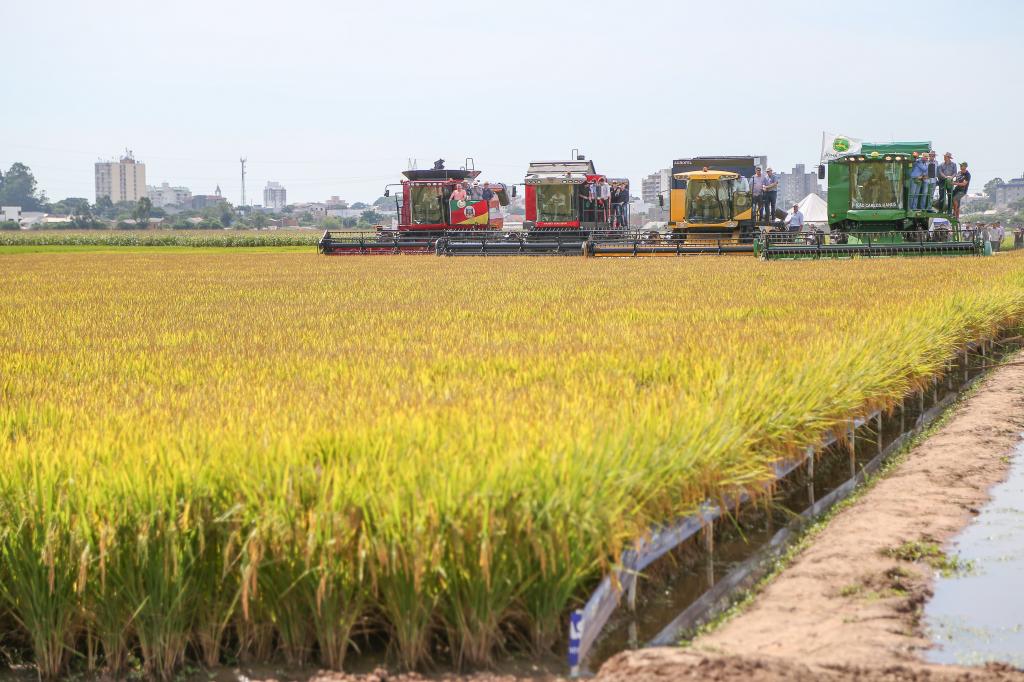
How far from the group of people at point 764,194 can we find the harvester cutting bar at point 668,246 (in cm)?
125

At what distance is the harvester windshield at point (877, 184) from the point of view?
32.6m

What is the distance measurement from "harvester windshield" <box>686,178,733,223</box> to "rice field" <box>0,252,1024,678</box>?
88.2 feet

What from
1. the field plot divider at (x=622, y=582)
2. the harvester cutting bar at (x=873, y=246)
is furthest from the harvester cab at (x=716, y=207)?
the field plot divider at (x=622, y=582)

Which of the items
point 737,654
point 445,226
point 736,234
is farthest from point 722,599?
point 445,226

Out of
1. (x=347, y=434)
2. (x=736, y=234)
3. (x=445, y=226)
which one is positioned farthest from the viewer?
(x=445, y=226)

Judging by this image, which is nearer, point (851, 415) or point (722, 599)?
point (722, 599)

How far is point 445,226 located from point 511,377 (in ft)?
118

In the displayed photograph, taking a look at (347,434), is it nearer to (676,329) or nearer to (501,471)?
(501,471)

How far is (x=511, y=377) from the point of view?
26.7 ft

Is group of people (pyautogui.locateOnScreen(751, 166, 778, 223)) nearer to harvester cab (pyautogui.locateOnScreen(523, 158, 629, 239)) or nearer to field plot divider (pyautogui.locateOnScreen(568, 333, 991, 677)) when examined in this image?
harvester cab (pyautogui.locateOnScreen(523, 158, 629, 239))

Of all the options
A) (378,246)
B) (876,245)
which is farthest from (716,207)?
(378,246)

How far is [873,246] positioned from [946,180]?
3388 mm

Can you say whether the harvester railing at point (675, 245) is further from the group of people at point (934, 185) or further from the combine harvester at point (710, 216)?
the group of people at point (934, 185)

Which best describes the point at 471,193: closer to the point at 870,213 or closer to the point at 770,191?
the point at 770,191
